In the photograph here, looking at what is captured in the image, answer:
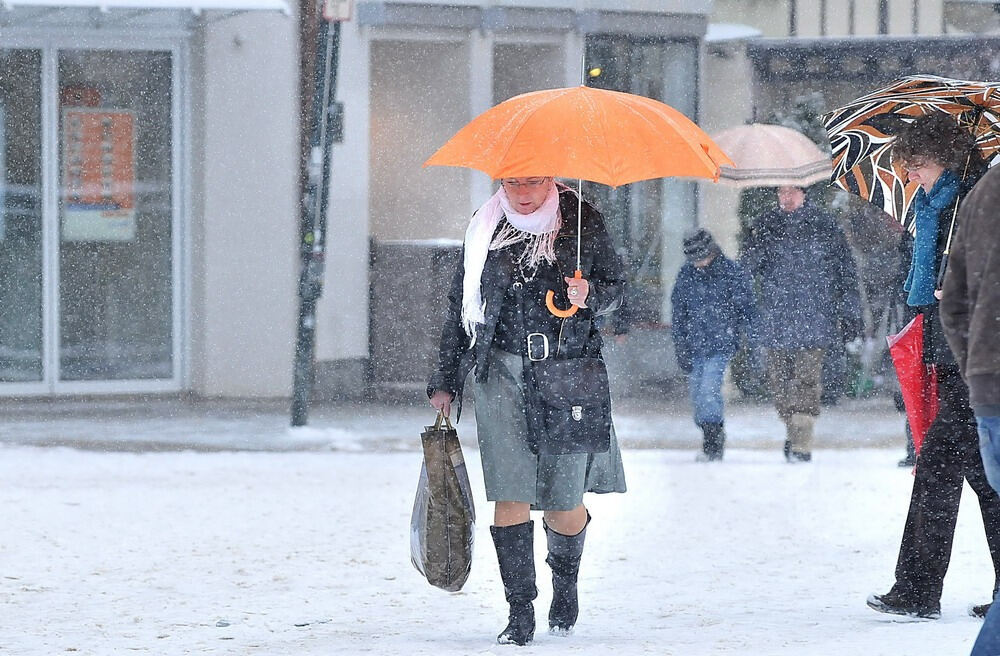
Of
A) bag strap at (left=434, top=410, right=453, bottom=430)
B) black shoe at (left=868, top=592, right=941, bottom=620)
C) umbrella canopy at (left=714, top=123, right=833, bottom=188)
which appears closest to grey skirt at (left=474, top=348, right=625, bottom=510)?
bag strap at (left=434, top=410, right=453, bottom=430)

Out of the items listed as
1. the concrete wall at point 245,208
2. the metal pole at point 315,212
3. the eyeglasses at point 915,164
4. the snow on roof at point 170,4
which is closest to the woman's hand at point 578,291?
the eyeglasses at point 915,164

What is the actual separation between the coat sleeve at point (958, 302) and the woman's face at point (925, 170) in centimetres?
148

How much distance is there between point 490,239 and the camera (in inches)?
199

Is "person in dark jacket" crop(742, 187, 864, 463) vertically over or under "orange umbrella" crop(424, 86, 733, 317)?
under

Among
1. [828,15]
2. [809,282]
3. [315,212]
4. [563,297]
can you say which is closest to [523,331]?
[563,297]

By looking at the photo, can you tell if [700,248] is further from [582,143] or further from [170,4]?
[582,143]

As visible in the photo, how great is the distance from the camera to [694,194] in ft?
44.8

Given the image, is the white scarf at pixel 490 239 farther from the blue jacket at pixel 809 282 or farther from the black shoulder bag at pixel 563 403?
the blue jacket at pixel 809 282

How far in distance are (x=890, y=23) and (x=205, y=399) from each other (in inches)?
250

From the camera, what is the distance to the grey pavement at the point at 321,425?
10836 mm

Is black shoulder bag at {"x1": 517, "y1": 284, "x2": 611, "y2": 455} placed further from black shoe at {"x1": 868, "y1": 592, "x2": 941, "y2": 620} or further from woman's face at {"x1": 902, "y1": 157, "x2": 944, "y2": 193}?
woman's face at {"x1": 902, "y1": 157, "x2": 944, "y2": 193}

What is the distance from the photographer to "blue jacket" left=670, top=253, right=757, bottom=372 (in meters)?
9.94

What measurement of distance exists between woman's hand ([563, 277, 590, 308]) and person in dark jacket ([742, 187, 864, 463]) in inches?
195

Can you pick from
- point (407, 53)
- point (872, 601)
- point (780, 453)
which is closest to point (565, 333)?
point (872, 601)
